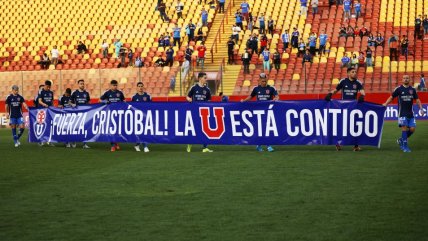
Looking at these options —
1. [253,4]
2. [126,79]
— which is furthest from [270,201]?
[253,4]

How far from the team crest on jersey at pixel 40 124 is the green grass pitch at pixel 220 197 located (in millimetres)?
5588

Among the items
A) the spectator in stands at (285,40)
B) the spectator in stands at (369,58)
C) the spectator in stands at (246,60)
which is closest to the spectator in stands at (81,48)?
the spectator in stands at (246,60)

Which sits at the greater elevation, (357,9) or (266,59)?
(357,9)

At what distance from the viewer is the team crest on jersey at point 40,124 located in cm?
2381

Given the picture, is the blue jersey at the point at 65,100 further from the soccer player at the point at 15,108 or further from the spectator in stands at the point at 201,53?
the spectator in stands at the point at 201,53

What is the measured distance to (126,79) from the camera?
126 ft

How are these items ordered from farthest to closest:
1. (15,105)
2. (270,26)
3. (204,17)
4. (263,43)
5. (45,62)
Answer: (204,17)
(45,62)
(270,26)
(263,43)
(15,105)

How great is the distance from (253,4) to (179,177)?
116 ft

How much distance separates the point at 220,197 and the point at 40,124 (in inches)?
550

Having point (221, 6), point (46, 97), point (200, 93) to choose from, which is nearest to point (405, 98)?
point (200, 93)

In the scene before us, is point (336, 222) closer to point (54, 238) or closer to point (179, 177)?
point (54, 238)

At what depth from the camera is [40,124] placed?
23969 mm

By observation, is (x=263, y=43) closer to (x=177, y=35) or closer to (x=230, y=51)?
(x=230, y=51)

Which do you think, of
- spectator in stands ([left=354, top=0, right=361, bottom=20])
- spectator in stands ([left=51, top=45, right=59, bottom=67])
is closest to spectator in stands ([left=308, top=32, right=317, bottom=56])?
spectator in stands ([left=354, top=0, right=361, bottom=20])
